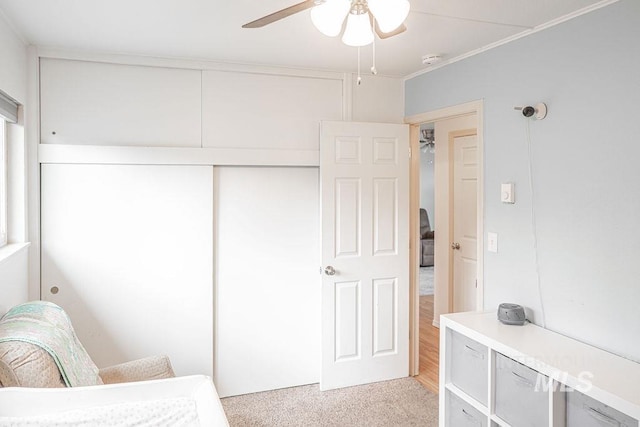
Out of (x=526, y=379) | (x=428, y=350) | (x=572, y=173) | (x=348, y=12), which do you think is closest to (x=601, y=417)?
(x=526, y=379)

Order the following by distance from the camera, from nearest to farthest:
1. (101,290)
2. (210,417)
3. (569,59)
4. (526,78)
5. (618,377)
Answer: (210,417) → (618,377) → (569,59) → (526,78) → (101,290)

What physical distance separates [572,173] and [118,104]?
2.67 metres

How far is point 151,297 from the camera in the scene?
2922mm

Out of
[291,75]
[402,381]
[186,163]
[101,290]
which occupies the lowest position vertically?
[402,381]

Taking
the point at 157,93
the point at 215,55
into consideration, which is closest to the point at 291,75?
the point at 215,55

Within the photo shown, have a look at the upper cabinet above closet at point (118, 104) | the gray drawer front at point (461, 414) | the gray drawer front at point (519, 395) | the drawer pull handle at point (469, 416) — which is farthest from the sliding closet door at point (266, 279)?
the gray drawer front at point (519, 395)

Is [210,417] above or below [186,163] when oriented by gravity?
below

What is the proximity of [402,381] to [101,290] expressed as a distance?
225cm

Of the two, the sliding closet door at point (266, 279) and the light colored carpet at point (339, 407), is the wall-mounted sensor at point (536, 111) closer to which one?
the sliding closet door at point (266, 279)

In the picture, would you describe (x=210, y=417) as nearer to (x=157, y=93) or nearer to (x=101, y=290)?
(x=101, y=290)

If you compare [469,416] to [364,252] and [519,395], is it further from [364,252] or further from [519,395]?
[364,252]

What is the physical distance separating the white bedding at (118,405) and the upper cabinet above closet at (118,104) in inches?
68.5

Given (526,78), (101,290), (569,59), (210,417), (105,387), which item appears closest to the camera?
(210,417)

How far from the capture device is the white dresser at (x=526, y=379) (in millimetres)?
1691
